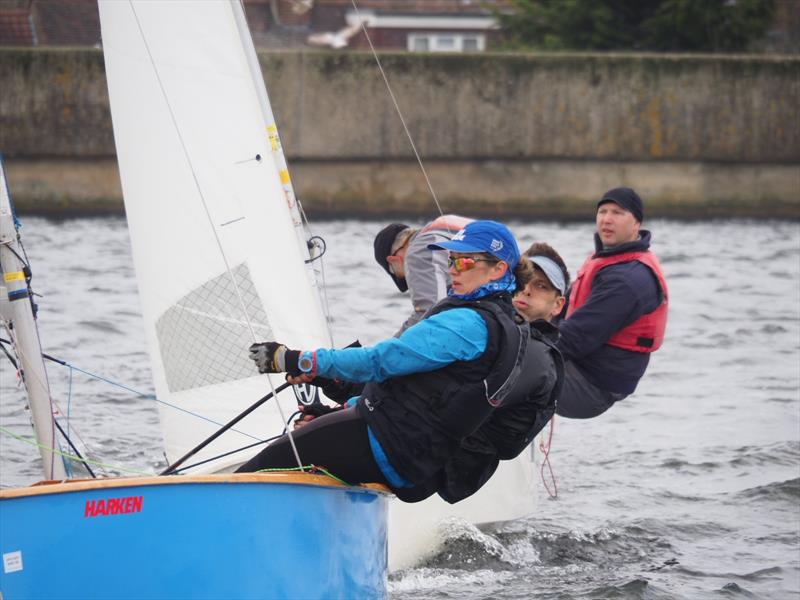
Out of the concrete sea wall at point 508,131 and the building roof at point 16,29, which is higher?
the building roof at point 16,29

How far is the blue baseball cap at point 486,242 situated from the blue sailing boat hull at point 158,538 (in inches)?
29.8

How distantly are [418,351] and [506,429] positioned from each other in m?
0.51

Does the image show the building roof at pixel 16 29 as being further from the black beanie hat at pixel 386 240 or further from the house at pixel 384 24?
the black beanie hat at pixel 386 240

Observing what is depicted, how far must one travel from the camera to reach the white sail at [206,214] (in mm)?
5492

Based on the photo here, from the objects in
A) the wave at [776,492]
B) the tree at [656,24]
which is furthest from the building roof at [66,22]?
the wave at [776,492]

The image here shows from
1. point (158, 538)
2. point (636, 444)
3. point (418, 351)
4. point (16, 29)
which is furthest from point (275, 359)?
point (16, 29)

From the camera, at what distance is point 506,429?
394cm

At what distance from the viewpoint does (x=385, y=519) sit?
427 cm

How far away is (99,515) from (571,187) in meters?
17.0

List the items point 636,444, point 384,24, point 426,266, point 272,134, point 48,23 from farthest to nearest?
point 384,24, point 48,23, point 636,444, point 272,134, point 426,266

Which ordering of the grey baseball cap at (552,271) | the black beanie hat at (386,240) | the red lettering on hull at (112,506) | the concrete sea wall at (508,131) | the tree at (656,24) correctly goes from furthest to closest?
the tree at (656,24)
the concrete sea wall at (508,131)
the black beanie hat at (386,240)
the grey baseball cap at (552,271)
the red lettering on hull at (112,506)

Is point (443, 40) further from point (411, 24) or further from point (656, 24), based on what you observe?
point (656, 24)

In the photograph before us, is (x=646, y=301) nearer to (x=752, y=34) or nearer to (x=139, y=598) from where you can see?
(x=139, y=598)

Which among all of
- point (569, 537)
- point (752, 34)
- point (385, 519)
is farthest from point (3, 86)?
point (385, 519)
